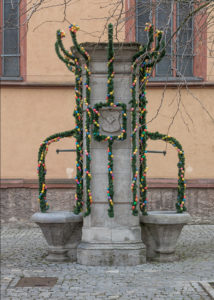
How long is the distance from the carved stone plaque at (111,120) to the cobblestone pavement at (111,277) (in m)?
1.98

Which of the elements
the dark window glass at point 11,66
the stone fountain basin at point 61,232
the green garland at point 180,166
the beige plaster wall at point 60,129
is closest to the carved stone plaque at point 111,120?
Result: the green garland at point 180,166

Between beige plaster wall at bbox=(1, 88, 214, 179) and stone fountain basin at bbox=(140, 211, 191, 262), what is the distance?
5.21m

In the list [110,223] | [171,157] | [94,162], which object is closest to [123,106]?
[94,162]

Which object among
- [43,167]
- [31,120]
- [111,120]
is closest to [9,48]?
[31,120]

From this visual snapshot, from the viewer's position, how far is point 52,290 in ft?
23.9

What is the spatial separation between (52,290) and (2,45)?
30.3 feet

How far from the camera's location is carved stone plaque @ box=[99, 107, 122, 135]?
30.0ft

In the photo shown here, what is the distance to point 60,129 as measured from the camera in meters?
14.6

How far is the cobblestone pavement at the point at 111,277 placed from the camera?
704cm

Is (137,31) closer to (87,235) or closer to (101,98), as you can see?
(101,98)

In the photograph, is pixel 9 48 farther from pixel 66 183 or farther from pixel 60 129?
pixel 66 183

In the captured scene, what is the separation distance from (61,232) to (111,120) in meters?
1.79

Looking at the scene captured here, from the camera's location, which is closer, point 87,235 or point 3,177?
point 87,235

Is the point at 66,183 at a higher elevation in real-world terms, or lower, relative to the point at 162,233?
higher
